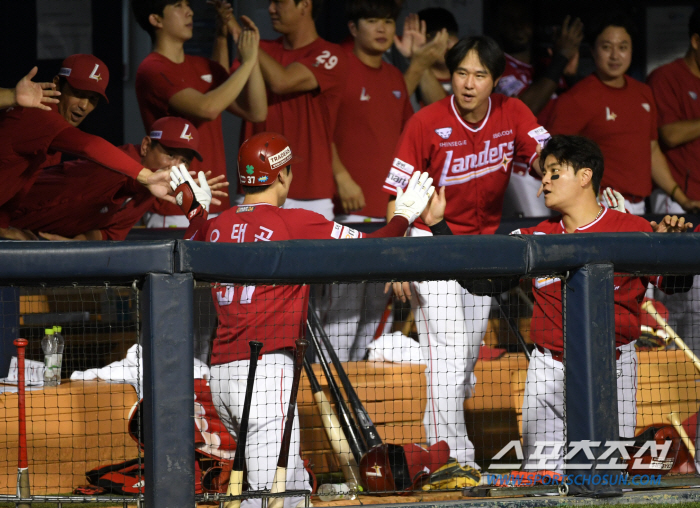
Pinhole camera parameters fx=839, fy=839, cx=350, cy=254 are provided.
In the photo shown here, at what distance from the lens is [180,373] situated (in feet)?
6.10

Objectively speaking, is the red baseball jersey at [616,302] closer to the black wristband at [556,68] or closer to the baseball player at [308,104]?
the baseball player at [308,104]

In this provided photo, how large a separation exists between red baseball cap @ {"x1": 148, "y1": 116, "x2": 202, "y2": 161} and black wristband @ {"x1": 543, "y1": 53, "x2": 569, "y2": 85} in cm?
201

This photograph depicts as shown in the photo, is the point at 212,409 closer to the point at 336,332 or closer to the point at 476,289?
the point at 336,332

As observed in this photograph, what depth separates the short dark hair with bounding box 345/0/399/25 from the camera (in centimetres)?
Result: 390

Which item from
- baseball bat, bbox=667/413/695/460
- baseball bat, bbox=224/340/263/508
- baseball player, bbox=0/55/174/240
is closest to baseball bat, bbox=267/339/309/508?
baseball bat, bbox=224/340/263/508

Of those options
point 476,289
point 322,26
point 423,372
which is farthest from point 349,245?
point 322,26

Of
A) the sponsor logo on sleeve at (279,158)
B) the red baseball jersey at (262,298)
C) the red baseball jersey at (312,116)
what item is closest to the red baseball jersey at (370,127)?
the red baseball jersey at (312,116)

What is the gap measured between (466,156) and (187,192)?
1.07 m

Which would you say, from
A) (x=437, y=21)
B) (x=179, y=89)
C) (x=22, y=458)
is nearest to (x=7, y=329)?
(x=22, y=458)

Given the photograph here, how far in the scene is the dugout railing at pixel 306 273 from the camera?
1.84m

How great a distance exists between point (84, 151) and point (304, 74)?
122cm

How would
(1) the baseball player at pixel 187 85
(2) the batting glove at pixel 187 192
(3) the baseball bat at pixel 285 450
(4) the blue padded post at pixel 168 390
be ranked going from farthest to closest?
(1) the baseball player at pixel 187 85 → (2) the batting glove at pixel 187 192 → (3) the baseball bat at pixel 285 450 → (4) the blue padded post at pixel 168 390

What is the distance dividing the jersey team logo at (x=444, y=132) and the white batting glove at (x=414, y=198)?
0.58 m

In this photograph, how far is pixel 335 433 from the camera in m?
2.70
